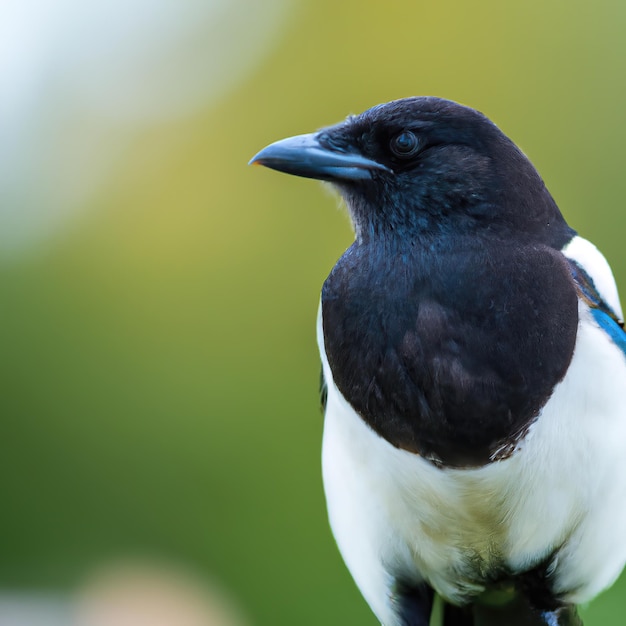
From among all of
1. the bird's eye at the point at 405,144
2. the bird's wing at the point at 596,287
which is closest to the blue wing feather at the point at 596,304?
the bird's wing at the point at 596,287

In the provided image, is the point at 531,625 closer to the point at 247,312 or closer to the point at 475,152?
the point at 475,152

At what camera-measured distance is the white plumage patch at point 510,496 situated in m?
1.00

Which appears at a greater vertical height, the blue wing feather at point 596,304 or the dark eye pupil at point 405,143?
the dark eye pupil at point 405,143

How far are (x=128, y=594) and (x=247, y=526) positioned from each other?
0.33m

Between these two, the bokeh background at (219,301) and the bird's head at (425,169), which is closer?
the bird's head at (425,169)

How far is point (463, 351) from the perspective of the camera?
0.94 metres

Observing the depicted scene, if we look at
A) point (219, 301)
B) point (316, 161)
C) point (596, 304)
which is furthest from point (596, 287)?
point (219, 301)

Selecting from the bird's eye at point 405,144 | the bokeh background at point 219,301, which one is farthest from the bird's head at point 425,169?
the bokeh background at point 219,301

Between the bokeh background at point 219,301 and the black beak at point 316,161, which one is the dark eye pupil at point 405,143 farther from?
the bokeh background at point 219,301

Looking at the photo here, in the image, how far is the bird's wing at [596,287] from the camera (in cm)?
104

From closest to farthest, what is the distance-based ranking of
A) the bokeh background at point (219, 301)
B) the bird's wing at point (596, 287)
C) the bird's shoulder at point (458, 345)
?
the bird's shoulder at point (458, 345) → the bird's wing at point (596, 287) → the bokeh background at point (219, 301)

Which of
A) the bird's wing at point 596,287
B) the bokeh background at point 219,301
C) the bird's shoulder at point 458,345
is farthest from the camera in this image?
the bokeh background at point 219,301

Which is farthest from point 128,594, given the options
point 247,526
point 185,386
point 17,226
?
point 17,226

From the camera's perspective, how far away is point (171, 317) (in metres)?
2.50
